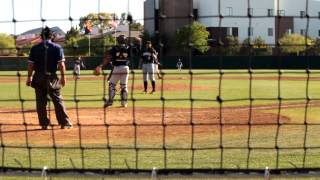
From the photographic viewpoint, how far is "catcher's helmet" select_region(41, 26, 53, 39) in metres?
9.75

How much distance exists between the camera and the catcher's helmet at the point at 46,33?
32.0 feet

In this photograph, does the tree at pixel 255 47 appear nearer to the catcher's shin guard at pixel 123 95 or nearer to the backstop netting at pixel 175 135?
the backstop netting at pixel 175 135

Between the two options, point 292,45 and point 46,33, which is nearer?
point 292,45

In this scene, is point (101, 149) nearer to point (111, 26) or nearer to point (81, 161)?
point (81, 161)

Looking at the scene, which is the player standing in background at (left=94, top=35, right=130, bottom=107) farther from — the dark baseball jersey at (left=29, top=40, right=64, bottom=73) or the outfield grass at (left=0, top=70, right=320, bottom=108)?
the dark baseball jersey at (left=29, top=40, right=64, bottom=73)

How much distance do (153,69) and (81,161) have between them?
11525 millimetres

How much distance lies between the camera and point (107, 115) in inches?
495

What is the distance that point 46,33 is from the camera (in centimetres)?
985

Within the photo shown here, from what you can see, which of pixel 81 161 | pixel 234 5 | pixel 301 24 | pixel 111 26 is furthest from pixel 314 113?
pixel 301 24

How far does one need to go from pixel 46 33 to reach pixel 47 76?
0.79 meters

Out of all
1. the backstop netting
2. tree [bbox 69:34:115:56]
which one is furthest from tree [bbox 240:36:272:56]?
tree [bbox 69:34:115:56]

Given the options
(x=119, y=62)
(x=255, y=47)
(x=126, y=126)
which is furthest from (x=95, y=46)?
(x=119, y=62)

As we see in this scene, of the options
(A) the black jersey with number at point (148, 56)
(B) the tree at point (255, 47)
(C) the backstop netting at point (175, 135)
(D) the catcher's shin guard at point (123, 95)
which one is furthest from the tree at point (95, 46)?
(A) the black jersey with number at point (148, 56)

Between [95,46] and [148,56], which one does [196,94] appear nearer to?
[148,56]
